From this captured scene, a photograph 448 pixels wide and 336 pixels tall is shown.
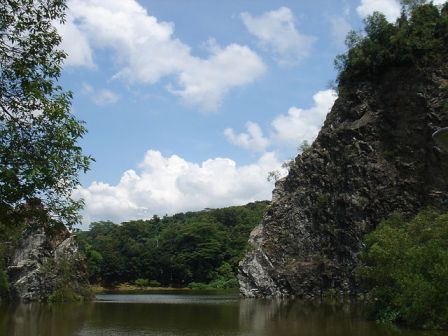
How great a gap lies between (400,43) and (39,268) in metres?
54.9

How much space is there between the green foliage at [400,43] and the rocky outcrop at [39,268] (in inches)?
1767

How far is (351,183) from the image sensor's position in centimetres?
6650

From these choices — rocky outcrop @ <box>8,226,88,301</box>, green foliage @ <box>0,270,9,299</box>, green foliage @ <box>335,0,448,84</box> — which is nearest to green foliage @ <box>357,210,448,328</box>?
green foliage @ <box>335,0,448,84</box>

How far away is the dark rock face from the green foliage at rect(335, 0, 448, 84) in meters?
1.49

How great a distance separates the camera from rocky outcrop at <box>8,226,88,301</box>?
69812mm

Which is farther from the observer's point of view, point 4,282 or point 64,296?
point 64,296

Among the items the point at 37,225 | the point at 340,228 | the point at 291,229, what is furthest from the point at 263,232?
the point at 37,225

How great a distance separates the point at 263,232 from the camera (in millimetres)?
83438

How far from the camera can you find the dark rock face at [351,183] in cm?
6031

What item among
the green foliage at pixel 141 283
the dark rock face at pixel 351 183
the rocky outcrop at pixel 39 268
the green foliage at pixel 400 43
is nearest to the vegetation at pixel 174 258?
the green foliage at pixel 141 283

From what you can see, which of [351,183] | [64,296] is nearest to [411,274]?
[351,183]

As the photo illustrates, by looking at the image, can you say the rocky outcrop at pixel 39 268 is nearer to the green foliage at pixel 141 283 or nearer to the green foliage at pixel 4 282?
the green foliage at pixel 4 282

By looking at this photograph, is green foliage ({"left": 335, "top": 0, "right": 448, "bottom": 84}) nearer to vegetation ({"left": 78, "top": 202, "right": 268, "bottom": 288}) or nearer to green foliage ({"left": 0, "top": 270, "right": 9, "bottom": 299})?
green foliage ({"left": 0, "top": 270, "right": 9, "bottom": 299})

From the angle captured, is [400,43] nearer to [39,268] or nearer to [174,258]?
[39,268]
